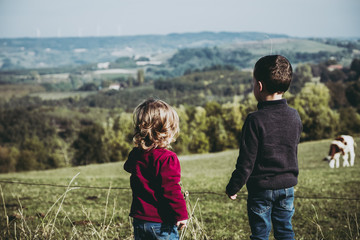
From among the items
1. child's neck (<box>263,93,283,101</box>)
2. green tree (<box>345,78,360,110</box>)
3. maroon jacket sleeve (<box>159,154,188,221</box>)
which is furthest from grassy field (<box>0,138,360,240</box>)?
green tree (<box>345,78,360,110</box>)

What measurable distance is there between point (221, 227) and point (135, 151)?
13.2ft

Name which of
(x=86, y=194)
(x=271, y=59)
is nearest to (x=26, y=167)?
(x=86, y=194)

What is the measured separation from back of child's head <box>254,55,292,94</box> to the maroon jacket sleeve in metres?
1.11

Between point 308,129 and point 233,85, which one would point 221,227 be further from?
point 233,85

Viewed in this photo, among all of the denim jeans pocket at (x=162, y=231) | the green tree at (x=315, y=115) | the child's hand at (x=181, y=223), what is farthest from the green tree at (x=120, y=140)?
the child's hand at (x=181, y=223)

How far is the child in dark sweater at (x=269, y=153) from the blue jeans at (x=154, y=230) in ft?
2.16

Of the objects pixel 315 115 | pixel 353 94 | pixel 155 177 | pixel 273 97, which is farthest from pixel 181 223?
pixel 353 94

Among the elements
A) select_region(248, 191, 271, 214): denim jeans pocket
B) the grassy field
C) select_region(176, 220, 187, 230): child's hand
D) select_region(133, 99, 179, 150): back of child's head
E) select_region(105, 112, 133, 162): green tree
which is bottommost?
select_region(105, 112, 133, 162): green tree

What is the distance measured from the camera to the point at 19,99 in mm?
155000

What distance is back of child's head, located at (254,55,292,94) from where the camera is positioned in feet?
10.3

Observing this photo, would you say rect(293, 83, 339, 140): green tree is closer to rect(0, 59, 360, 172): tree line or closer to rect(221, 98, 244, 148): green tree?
rect(0, 59, 360, 172): tree line

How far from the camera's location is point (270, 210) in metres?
3.28

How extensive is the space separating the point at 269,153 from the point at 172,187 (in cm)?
95

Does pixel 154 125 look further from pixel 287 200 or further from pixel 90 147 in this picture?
pixel 90 147
